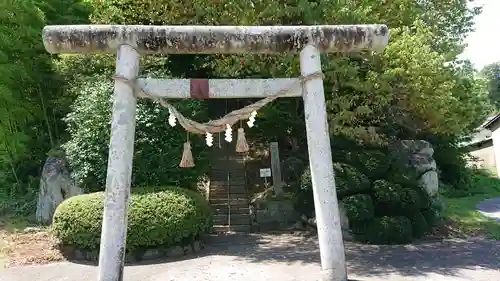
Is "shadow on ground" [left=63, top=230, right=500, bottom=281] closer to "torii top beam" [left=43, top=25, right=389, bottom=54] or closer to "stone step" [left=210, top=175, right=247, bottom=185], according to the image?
"stone step" [left=210, top=175, right=247, bottom=185]

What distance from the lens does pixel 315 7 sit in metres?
10.0

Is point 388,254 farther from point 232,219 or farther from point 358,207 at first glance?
point 232,219

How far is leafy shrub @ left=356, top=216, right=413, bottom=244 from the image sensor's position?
10648mm

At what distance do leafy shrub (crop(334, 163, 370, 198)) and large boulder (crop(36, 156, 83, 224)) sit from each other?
22.8 ft

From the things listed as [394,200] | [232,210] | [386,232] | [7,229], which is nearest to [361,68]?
[394,200]

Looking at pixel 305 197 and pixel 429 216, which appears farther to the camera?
pixel 305 197

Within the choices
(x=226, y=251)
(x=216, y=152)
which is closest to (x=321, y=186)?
(x=226, y=251)

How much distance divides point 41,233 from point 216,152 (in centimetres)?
733

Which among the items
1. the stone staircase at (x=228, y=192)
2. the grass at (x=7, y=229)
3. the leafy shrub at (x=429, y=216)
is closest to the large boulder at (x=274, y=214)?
the stone staircase at (x=228, y=192)

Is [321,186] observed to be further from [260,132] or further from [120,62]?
[260,132]

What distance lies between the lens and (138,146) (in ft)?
38.3

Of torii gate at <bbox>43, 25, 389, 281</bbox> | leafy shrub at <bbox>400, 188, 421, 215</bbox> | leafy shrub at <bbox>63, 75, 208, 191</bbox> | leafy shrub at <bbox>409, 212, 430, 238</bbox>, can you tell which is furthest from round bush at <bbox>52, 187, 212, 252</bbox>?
leafy shrub at <bbox>409, 212, 430, 238</bbox>

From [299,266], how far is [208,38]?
15.0 feet

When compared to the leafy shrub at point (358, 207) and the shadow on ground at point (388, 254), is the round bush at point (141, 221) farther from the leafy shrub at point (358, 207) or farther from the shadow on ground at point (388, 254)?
the leafy shrub at point (358, 207)
